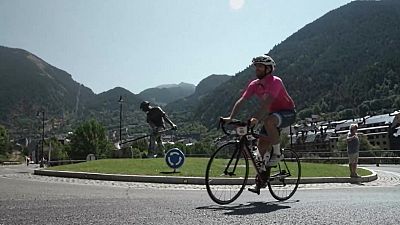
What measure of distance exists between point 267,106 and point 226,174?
3.69 ft

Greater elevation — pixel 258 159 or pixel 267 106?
pixel 267 106

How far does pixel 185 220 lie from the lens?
14.9 ft

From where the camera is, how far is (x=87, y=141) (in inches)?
3743

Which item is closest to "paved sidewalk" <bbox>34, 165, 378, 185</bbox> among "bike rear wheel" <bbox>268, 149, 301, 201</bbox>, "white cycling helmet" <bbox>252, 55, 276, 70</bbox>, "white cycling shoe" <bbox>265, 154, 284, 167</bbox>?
"bike rear wheel" <bbox>268, 149, 301, 201</bbox>

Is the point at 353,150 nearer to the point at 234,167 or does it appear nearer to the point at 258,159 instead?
the point at 258,159

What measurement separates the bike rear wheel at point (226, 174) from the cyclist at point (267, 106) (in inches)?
10.0

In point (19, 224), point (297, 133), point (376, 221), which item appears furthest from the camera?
point (297, 133)

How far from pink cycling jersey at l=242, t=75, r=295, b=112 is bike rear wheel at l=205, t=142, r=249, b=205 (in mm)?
744

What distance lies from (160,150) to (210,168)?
2423 cm

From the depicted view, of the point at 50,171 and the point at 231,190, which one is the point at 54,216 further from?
the point at 50,171

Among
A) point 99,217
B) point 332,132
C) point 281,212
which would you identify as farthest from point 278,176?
point 332,132

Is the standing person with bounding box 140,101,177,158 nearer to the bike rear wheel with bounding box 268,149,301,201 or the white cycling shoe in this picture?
the bike rear wheel with bounding box 268,149,301,201

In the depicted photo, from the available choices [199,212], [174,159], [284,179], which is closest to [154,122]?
[174,159]

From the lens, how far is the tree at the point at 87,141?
9450cm
